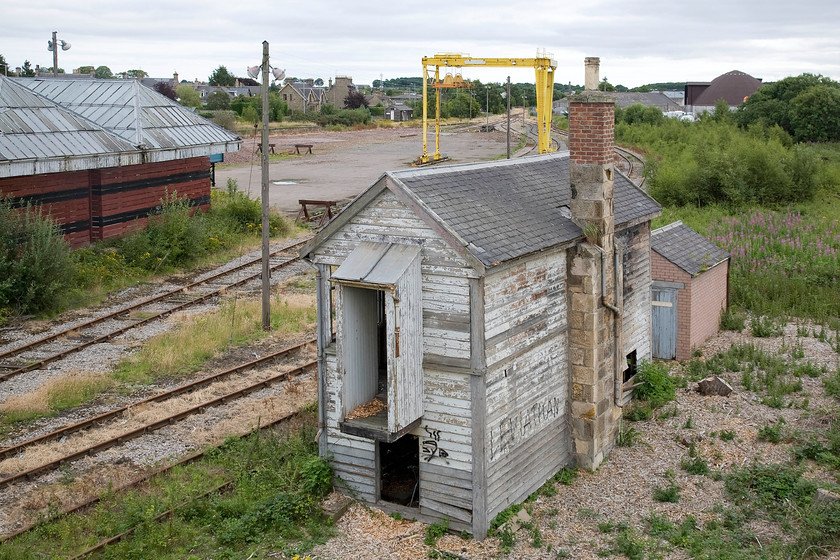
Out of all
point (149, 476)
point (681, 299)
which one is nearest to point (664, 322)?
point (681, 299)

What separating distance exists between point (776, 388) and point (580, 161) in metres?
5.98

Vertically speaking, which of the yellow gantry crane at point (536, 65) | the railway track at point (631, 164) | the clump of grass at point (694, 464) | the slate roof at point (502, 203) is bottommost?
the clump of grass at point (694, 464)

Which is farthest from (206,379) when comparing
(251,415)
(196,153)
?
(196,153)

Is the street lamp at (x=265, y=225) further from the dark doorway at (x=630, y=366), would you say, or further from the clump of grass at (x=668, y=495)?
the clump of grass at (x=668, y=495)

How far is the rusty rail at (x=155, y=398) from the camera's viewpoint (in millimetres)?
12445

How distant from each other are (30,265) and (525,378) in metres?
13.3

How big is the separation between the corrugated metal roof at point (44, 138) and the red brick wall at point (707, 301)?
15.8 m

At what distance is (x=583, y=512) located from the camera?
10.9 m

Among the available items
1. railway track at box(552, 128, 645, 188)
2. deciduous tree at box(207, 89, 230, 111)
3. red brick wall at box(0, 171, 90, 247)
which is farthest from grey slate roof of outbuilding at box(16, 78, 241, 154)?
deciduous tree at box(207, 89, 230, 111)

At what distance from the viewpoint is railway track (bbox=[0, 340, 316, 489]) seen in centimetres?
1173

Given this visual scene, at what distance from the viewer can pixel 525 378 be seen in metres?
→ 11.1

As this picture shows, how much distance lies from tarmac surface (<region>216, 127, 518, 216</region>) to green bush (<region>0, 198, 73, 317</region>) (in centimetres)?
1081

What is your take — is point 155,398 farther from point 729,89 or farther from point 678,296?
point 729,89

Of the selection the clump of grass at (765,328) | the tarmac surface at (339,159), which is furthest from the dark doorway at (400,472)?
the tarmac surface at (339,159)
